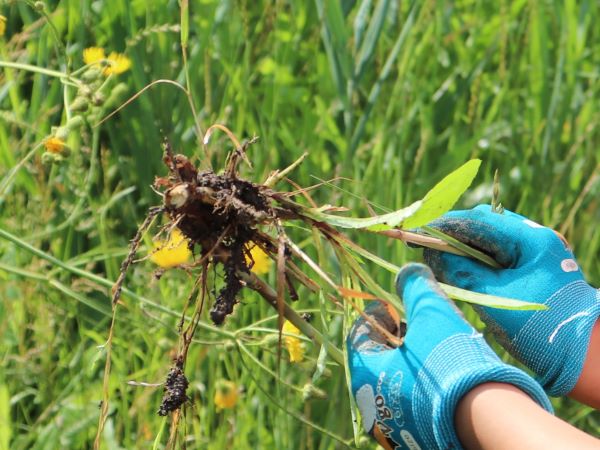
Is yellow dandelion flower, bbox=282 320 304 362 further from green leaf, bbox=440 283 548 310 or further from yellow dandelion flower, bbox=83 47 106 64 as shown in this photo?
yellow dandelion flower, bbox=83 47 106 64

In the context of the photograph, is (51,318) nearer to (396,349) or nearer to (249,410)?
(249,410)

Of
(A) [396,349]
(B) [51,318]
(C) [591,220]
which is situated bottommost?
(C) [591,220]

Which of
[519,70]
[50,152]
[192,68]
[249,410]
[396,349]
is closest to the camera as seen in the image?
[396,349]

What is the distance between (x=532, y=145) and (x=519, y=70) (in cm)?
28

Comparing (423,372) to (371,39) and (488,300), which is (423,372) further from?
(371,39)

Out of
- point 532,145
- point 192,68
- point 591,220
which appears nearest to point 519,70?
point 532,145

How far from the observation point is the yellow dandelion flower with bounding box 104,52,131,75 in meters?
1.94

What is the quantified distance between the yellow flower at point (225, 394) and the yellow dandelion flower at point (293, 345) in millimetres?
144

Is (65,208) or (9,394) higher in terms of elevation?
(65,208)

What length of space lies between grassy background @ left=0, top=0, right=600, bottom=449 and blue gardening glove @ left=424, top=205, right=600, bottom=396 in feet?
0.66

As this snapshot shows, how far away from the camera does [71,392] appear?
2.00 meters

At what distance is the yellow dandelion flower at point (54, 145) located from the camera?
1.80 metres

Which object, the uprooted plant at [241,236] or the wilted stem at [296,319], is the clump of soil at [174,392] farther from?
the wilted stem at [296,319]

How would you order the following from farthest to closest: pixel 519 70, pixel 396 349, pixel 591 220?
pixel 519 70 < pixel 591 220 < pixel 396 349
